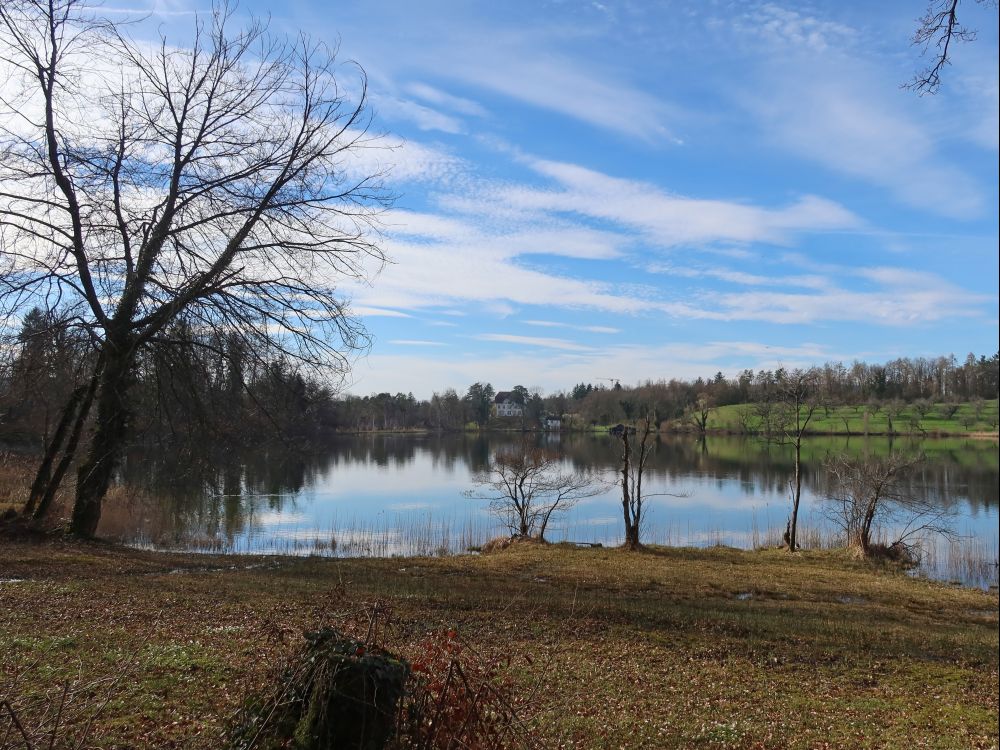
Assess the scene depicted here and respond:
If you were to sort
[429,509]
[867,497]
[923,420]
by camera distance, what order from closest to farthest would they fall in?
[867,497], [429,509], [923,420]

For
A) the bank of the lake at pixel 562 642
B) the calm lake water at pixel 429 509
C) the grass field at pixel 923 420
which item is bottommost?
the calm lake water at pixel 429 509

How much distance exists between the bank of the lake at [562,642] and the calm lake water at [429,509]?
4723 mm

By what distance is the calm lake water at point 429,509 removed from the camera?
18.8 m

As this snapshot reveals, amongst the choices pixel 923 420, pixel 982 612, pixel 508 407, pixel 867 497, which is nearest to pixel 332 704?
pixel 982 612

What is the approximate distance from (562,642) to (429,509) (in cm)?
2207

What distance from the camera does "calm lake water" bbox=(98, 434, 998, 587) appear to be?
741 inches

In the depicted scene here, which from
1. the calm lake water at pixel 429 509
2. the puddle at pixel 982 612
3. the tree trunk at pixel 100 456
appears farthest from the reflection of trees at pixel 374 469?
the puddle at pixel 982 612

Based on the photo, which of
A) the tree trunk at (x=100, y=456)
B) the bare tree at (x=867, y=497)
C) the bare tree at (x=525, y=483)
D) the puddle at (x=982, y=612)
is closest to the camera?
the puddle at (x=982, y=612)

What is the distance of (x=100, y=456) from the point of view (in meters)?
14.8

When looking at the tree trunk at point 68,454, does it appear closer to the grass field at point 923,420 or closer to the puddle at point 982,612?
the puddle at point 982,612

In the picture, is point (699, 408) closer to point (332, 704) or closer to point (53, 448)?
point (53, 448)

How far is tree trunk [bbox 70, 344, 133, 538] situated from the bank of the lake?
120 centimetres

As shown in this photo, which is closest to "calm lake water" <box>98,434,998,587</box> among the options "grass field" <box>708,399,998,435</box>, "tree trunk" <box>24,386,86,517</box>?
"tree trunk" <box>24,386,86,517</box>

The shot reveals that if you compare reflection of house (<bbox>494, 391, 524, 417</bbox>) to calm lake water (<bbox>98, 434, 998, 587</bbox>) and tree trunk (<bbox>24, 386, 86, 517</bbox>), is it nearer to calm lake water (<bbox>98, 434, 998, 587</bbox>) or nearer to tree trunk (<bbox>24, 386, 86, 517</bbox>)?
calm lake water (<bbox>98, 434, 998, 587</bbox>)
